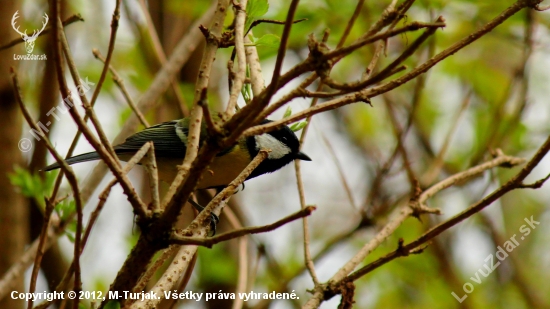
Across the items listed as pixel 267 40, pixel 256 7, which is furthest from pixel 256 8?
pixel 267 40

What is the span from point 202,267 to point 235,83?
350cm

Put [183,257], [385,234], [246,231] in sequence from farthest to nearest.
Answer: [385,234] < [183,257] < [246,231]

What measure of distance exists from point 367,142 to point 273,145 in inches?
123

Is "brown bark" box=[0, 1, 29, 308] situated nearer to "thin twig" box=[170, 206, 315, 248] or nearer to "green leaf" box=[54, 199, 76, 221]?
"green leaf" box=[54, 199, 76, 221]

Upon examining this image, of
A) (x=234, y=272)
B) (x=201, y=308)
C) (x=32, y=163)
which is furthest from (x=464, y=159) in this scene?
(x=32, y=163)

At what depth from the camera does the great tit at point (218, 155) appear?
3441mm

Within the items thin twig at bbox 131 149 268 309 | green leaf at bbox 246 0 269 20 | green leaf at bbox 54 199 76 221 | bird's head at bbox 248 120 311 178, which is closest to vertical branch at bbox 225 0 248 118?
green leaf at bbox 246 0 269 20

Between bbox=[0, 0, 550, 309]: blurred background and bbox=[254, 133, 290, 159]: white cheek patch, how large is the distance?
1.85ft

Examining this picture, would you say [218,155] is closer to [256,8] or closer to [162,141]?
[162,141]

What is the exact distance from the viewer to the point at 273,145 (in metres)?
3.79

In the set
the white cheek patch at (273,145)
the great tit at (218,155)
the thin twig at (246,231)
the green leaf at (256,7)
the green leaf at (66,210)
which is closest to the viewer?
the thin twig at (246,231)

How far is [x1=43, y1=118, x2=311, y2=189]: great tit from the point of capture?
3.44 metres

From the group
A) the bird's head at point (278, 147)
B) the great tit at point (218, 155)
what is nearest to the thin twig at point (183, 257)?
the great tit at point (218, 155)

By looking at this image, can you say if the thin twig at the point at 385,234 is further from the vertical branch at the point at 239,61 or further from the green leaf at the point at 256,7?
the green leaf at the point at 256,7
